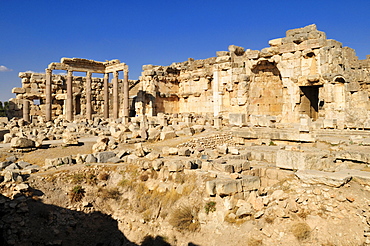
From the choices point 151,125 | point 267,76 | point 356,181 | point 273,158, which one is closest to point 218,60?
point 267,76

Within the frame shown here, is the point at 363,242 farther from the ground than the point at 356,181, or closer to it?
closer to it

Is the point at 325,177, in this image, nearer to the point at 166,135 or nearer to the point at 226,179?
the point at 226,179

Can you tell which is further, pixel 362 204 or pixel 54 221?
pixel 54 221

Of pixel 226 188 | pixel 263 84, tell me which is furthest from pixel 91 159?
pixel 263 84

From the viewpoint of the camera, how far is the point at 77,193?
24.2 feet

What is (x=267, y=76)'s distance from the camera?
56.5 feet

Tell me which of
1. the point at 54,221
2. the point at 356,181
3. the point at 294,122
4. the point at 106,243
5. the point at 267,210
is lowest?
the point at 106,243

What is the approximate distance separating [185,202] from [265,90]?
12383 mm

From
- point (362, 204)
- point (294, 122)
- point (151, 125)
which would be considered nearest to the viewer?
point (362, 204)

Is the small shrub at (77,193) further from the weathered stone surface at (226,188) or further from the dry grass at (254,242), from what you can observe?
the dry grass at (254,242)

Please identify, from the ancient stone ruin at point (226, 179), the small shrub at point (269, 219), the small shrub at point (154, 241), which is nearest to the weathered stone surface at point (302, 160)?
the ancient stone ruin at point (226, 179)

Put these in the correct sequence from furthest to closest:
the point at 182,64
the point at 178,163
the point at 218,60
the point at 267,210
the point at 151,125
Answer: the point at 182,64
the point at 218,60
the point at 151,125
the point at 178,163
the point at 267,210

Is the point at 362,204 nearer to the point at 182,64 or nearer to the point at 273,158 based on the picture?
the point at 273,158

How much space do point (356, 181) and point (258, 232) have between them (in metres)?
2.46
